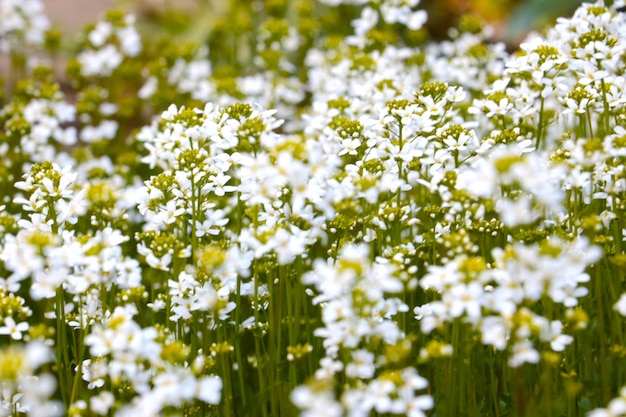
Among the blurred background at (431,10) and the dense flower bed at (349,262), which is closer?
the dense flower bed at (349,262)

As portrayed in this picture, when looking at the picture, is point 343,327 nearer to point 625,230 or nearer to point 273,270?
point 273,270

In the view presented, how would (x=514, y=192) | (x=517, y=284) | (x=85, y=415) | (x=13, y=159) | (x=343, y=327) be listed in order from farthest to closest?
(x=13, y=159), (x=514, y=192), (x=85, y=415), (x=343, y=327), (x=517, y=284)

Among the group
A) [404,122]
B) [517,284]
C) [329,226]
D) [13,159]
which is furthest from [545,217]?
[13,159]

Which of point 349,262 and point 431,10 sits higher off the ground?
point 431,10

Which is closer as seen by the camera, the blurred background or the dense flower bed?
the dense flower bed

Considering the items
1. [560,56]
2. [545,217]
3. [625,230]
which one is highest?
[560,56]

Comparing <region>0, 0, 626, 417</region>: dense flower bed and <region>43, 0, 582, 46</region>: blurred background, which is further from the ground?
<region>43, 0, 582, 46</region>: blurred background

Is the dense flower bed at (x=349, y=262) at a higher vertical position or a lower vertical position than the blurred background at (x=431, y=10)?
lower

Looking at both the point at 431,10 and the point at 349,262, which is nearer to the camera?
the point at 349,262
